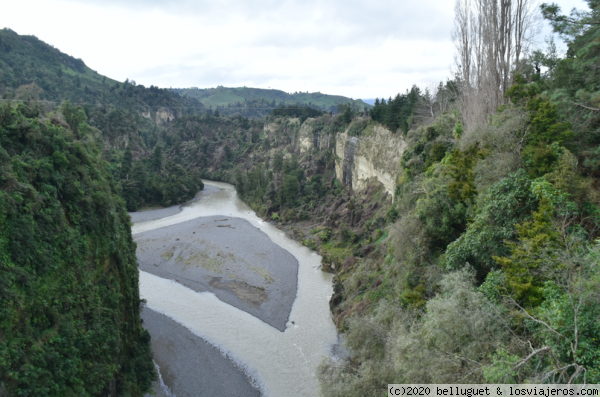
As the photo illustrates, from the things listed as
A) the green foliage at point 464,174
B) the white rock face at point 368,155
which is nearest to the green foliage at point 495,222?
the green foliage at point 464,174

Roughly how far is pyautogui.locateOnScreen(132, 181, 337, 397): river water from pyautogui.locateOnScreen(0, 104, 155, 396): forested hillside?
18.4 ft

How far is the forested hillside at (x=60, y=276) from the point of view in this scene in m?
13.5

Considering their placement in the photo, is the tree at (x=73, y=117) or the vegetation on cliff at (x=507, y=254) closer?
the vegetation on cliff at (x=507, y=254)

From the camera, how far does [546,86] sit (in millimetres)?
17734

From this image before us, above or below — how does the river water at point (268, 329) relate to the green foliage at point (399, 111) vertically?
below

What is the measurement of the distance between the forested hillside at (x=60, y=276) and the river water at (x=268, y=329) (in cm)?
560

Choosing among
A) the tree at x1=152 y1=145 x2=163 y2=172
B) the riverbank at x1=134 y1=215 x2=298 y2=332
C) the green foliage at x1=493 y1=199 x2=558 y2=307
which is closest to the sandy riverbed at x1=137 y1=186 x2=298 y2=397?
the riverbank at x1=134 y1=215 x2=298 y2=332

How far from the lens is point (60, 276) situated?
52.8 ft

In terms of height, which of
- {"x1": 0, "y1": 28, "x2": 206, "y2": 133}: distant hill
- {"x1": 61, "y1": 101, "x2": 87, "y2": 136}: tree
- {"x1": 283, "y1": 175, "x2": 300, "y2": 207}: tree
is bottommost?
{"x1": 283, "y1": 175, "x2": 300, "y2": 207}: tree

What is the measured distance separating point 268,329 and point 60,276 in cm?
1529

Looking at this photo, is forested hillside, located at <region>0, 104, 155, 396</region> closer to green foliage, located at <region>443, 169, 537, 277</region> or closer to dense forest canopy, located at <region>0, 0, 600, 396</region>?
dense forest canopy, located at <region>0, 0, 600, 396</region>

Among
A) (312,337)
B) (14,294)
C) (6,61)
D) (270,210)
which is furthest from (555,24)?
(6,61)

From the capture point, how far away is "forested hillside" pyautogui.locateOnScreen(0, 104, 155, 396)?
13477 millimetres

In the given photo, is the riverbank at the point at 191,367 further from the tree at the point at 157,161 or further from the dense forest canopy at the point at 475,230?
the tree at the point at 157,161
